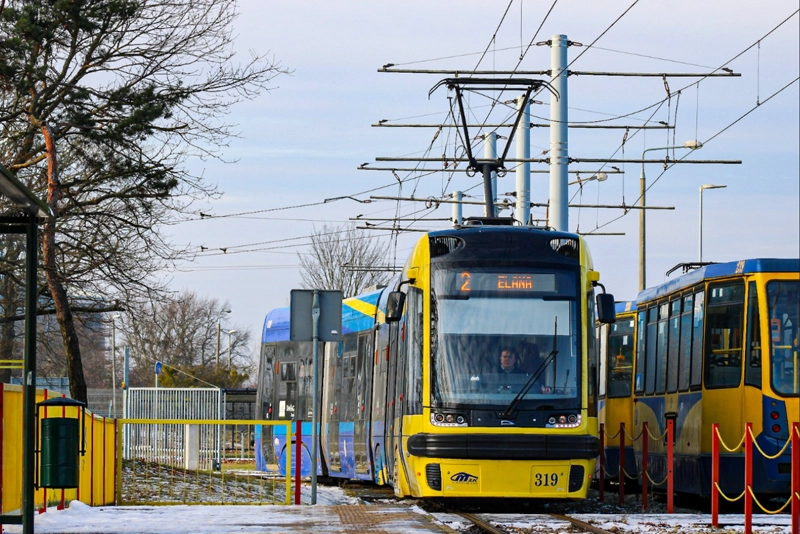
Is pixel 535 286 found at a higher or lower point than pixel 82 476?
higher

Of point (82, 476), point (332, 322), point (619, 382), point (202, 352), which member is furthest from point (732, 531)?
point (202, 352)

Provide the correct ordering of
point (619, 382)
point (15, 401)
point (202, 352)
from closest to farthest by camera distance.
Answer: point (15, 401) < point (619, 382) < point (202, 352)

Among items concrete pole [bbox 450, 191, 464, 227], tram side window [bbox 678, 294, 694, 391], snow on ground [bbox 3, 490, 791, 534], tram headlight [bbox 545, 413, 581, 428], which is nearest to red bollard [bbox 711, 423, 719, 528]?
snow on ground [bbox 3, 490, 791, 534]

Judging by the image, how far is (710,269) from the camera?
1659 centimetres

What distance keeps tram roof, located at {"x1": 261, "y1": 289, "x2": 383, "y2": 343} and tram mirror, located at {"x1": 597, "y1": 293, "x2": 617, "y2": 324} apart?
7254 millimetres

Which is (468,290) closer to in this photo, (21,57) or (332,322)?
(332,322)

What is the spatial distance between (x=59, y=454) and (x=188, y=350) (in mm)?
73144

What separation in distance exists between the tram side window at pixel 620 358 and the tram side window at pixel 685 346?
311 cm

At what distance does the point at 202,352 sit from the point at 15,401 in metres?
78.3

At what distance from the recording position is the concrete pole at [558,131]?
2205 centimetres

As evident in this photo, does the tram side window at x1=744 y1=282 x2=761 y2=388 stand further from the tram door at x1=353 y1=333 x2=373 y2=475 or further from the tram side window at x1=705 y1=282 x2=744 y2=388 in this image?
the tram door at x1=353 y1=333 x2=373 y2=475

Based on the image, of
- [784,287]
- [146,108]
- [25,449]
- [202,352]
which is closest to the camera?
[25,449]

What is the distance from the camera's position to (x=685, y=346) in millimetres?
17516

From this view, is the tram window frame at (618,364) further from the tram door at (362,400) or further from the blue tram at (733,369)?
the tram door at (362,400)
